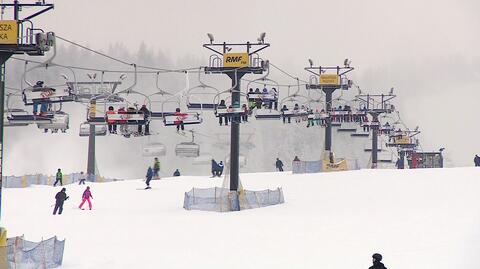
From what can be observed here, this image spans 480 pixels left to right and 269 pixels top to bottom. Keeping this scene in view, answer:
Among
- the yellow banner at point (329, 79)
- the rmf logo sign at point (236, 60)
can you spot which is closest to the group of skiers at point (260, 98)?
the rmf logo sign at point (236, 60)

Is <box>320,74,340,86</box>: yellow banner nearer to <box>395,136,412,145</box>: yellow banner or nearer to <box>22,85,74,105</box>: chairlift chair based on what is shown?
<box>395,136,412,145</box>: yellow banner

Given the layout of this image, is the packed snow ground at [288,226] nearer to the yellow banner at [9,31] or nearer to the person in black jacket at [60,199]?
the person in black jacket at [60,199]

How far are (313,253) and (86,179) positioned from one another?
42.8 metres

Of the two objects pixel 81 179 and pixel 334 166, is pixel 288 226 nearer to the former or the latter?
pixel 334 166

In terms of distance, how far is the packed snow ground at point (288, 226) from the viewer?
75.8 feet

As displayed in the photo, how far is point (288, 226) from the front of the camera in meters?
31.0

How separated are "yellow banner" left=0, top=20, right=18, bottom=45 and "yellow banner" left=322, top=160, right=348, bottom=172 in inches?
1517

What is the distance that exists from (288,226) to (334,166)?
3045cm

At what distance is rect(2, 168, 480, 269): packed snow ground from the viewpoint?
23.1 metres

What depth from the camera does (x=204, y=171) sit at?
191250mm

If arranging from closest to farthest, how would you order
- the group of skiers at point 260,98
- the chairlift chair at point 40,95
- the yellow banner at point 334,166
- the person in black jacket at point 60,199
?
the chairlift chair at point 40,95
the person in black jacket at point 60,199
the group of skiers at point 260,98
the yellow banner at point 334,166

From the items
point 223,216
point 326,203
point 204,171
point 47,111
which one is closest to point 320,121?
point 326,203


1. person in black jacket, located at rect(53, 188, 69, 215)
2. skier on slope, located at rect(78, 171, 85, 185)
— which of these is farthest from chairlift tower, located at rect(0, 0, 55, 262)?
skier on slope, located at rect(78, 171, 85, 185)

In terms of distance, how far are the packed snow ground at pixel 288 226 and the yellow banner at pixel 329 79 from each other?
565 inches
